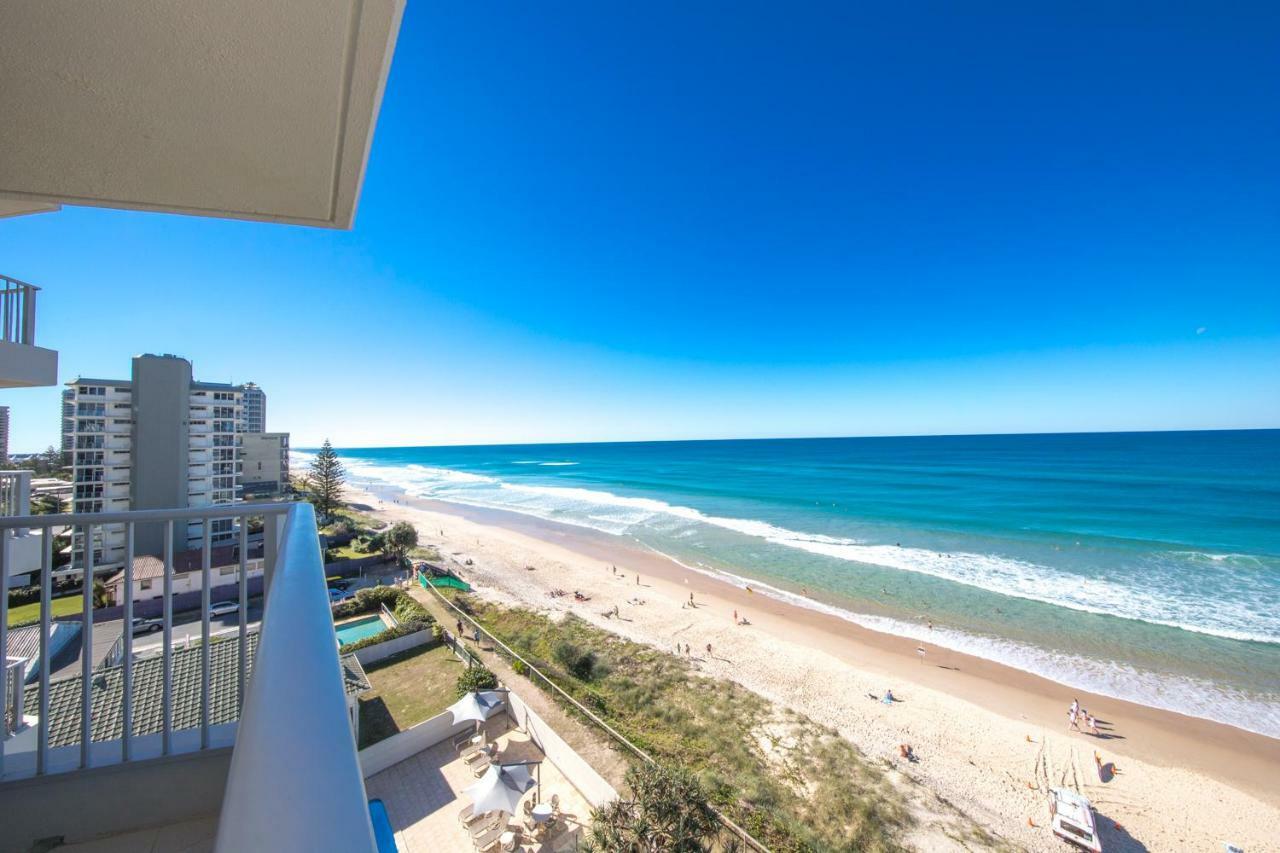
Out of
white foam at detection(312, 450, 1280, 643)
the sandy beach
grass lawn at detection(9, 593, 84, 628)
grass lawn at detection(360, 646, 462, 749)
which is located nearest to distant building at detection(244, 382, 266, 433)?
white foam at detection(312, 450, 1280, 643)

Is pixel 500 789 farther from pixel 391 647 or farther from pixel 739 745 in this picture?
pixel 391 647

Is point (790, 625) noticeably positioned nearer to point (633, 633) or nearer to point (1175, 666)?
point (633, 633)

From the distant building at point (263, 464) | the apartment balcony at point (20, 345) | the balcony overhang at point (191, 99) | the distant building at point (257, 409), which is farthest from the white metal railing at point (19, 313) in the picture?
the distant building at point (257, 409)

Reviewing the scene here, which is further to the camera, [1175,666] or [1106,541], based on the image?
[1106,541]

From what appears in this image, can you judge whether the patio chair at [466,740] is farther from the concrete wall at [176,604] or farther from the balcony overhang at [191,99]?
the concrete wall at [176,604]

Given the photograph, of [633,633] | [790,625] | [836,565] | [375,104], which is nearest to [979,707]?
[790,625]

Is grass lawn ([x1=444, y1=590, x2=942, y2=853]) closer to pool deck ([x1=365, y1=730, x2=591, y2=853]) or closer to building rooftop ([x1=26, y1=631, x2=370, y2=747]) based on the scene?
pool deck ([x1=365, y1=730, x2=591, y2=853])
